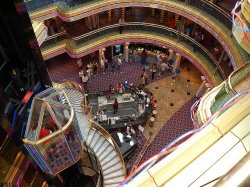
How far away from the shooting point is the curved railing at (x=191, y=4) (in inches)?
543

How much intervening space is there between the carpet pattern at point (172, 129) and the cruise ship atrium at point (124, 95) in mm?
63

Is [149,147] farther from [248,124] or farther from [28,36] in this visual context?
[248,124]

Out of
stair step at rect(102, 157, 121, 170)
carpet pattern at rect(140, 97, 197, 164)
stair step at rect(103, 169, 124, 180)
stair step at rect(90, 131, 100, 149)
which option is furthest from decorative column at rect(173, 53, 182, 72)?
stair step at rect(103, 169, 124, 180)

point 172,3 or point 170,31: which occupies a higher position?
point 172,3

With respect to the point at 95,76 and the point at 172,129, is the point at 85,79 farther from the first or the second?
the point at 172,129

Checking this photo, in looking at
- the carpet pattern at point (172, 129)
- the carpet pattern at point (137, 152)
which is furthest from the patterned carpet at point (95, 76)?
the carpet pattern at point (137, 152)

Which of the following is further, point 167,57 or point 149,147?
point 167,57

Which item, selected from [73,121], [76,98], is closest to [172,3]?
[76,98]

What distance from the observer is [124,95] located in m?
16.8

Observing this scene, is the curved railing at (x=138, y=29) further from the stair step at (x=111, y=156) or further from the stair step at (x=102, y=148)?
the stair step at (x=111, y=156)

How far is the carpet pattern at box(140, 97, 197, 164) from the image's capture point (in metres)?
15.6

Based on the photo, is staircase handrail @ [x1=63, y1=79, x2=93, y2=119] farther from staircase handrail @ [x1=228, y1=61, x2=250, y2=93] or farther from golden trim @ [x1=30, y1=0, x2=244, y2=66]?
staircase handrail @ [x1=228, y1=61, x2=250, y2=93]

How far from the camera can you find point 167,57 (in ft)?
64.5

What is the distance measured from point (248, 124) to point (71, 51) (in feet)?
50.7
